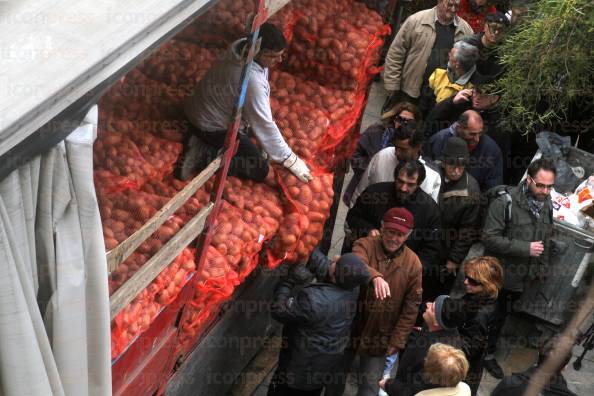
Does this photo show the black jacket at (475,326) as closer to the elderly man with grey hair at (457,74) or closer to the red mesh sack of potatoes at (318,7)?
the red mesh sack of potatoes at (318,7)

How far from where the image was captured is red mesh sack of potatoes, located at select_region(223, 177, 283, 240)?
15.4 ft

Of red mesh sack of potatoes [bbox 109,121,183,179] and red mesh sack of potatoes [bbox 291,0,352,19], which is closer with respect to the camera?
red mesh sack of potatoes [bbox 109,121,183,179]

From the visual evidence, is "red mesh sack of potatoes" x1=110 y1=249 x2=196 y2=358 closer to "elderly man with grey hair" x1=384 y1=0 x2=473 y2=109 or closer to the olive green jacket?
the olive green jacket

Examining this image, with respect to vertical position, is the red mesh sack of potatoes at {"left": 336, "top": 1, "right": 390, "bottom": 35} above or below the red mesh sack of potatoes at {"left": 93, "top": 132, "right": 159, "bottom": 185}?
above

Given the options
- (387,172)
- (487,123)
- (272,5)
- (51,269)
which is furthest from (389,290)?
(51,269)

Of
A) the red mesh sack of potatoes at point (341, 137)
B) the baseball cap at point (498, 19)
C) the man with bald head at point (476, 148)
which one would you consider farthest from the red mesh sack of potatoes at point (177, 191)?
the baseball cap at point (498, 19)

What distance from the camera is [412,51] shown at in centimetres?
730

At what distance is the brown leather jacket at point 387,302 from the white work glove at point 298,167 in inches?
20.9

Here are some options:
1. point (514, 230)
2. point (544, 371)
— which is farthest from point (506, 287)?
point (544, 371)

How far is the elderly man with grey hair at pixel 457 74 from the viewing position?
6797mm

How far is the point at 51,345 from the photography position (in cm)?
278

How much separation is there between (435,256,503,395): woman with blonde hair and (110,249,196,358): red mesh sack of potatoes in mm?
1536

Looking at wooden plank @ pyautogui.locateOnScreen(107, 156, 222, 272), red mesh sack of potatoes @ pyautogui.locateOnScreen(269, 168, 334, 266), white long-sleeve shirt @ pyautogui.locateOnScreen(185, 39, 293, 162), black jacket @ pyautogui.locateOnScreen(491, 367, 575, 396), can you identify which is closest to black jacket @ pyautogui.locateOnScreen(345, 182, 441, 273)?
red mesh sack of potatoes @ pyautogui.locateOnScreen(269, 168, 334, 266)

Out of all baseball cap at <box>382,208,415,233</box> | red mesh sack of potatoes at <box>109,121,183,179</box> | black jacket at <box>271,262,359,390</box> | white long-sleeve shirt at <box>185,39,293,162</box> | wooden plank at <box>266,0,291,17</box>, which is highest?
wooden plank at <box>266,0,291,17</box>
